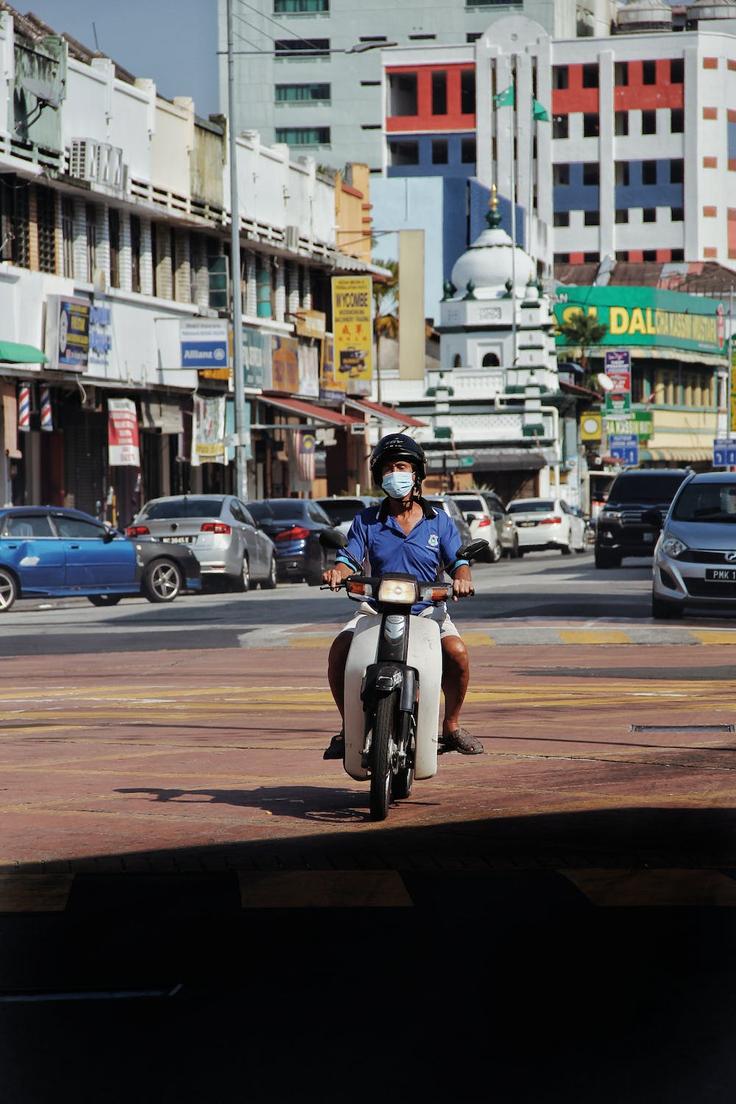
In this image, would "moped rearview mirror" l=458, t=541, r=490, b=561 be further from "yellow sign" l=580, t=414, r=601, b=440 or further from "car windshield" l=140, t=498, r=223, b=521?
"yellow sign" l=580, t=414, r=601, b=440

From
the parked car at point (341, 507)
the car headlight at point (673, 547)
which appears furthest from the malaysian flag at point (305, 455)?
the car headlight at point (673, 547)

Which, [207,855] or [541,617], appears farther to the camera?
[541,617]

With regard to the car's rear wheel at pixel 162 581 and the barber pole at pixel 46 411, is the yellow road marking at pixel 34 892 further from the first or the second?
the barber pole at pixel 46 411

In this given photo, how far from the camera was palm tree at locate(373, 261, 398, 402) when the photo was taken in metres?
82.6

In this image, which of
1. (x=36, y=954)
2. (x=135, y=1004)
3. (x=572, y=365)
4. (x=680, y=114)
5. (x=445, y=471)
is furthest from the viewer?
(x=680, y=114)

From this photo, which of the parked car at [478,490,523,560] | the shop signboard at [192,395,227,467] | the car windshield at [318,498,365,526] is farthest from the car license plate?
the parked car at [478,490,523,560]

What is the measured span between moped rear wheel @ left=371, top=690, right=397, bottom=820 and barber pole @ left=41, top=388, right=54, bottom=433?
34.5 metres

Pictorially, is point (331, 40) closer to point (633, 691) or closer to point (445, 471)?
point (445, 471)

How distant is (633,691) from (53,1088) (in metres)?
11.4

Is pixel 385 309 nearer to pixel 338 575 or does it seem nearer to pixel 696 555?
pixel 696 555

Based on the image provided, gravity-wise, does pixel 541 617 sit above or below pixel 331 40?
below

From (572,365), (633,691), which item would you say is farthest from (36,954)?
(572,365)

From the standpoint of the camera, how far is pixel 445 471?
78.8 meters

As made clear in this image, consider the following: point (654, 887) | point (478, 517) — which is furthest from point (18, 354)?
point (654, 887)
